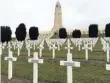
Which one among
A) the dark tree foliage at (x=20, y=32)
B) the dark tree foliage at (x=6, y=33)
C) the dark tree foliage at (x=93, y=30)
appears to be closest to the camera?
the dark tree foliage at (x=93, y=30)

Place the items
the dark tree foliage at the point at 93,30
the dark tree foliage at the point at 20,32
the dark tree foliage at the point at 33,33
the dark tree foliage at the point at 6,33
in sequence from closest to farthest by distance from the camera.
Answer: the dark tree foliage at the point at 93,30 < the dark tree foliage at the point at 6,33 < the dark tree foliage at the point at 20,32 < the dark tree foliage at the point at 33,33

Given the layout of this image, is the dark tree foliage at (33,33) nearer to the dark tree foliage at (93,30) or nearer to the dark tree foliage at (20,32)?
the dark tree foliage at (20,32)

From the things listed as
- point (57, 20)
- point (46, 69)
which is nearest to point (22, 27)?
point (46, 69)

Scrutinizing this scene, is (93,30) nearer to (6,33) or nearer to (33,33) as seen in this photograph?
(33,33)

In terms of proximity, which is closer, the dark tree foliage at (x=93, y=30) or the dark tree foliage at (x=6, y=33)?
the dark tree foliage at (x=93, y=30)

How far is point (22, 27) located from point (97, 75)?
130 ft

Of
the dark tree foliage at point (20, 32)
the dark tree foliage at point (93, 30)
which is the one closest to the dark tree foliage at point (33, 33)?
the dark tree foliage at point (20, 32)

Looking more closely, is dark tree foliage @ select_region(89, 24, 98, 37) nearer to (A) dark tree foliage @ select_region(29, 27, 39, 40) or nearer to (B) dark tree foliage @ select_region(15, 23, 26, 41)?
(A) dark tree foliage @ select_region(29, 27, 39, 40)

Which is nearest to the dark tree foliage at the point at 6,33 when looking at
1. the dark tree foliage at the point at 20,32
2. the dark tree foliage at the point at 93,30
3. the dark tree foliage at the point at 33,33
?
the dark tree foliage at the point at 20,32

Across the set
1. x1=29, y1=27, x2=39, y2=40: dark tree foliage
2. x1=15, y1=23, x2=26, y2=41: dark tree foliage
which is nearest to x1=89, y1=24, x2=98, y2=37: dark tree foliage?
x1=29, y1=27, x2=39, y2=40: dark tree foliage

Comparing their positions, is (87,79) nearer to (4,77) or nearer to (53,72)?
(53,72)

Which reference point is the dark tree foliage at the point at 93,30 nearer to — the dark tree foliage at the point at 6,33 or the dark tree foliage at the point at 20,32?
the dark tree foliage at the point at 20,32

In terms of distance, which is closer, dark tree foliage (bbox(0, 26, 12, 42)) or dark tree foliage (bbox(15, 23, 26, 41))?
dark tree foliage (bbox(0, 26, 12, 42))

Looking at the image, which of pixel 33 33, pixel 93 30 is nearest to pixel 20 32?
pixel 33 33
